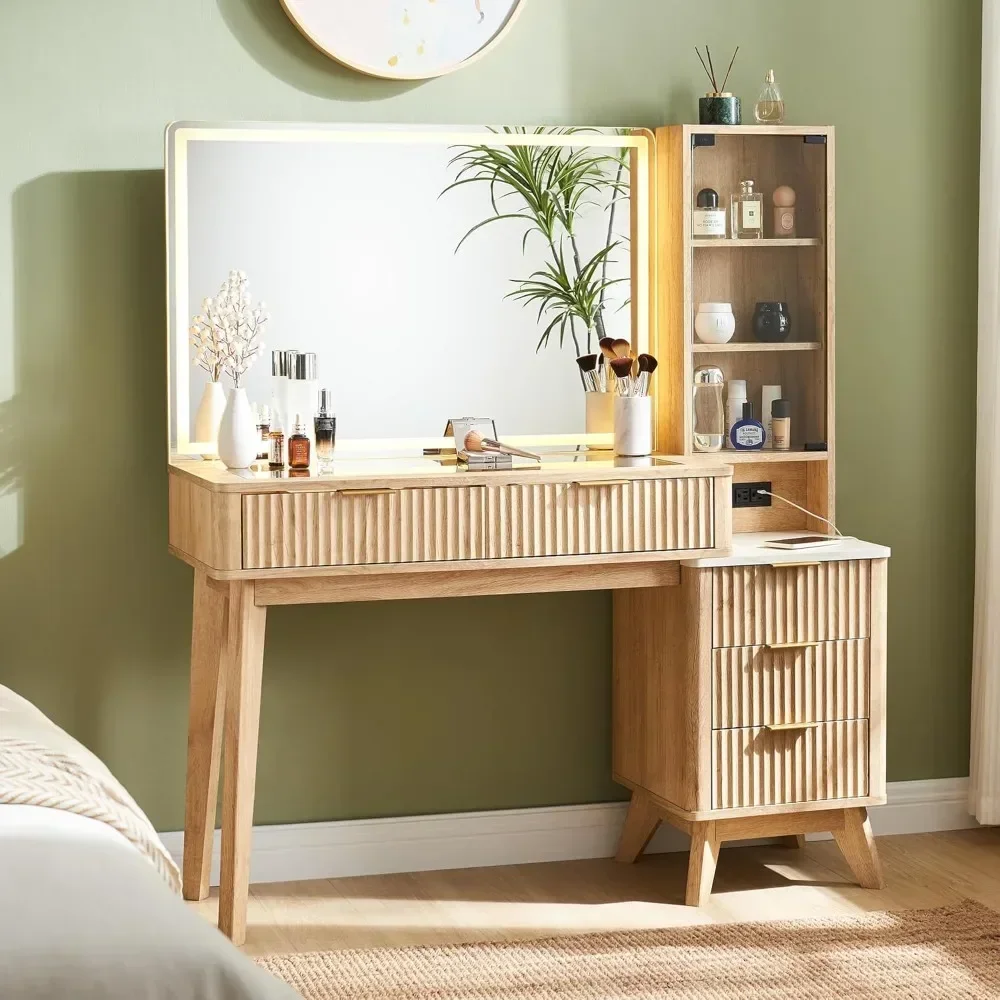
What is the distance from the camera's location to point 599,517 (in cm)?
285

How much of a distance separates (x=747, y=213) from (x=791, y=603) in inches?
34.6

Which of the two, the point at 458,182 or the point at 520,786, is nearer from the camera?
the point at 458,182

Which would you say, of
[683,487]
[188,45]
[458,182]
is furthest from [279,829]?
[188,45]

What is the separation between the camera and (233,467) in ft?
9.22

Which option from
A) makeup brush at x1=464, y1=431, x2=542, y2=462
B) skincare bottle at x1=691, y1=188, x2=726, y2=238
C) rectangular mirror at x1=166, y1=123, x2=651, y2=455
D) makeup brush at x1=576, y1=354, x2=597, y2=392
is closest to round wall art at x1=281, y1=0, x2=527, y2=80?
rectangular mirror at x1=166, y1=123, x2=651, y2=455

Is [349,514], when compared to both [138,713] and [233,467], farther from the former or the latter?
[138,713]

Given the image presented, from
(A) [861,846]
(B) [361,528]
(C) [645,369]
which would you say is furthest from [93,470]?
(A) [861,846]

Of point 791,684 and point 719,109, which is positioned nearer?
point 791,684

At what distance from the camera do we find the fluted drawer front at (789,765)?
2982 millimetres

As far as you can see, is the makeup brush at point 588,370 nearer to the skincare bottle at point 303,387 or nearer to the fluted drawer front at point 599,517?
the fluted drawer front at point 599,517

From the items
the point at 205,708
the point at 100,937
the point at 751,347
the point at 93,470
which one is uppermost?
the point at 751,347

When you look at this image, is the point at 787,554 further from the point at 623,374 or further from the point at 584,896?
the point at 584,896

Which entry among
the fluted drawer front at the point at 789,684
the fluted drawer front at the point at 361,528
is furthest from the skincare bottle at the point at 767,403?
the fluted drawer front at the point at 361,528

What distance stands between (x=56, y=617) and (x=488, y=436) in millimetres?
990
